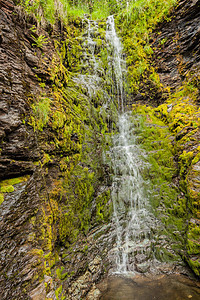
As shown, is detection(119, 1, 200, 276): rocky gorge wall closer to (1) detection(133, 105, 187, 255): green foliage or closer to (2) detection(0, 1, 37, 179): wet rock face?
(1) detection(133, 105, 187, 255): green foliage

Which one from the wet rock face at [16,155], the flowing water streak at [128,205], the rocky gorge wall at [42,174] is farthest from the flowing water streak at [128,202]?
the wet rock face at [16,155]

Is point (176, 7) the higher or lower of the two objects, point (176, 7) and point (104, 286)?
the higher

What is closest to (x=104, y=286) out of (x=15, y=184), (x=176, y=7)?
(x=15, y=184)

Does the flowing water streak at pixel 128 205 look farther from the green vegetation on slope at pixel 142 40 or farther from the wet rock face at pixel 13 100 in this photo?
the wet rock face at pixel 13 100

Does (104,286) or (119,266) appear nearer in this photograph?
(104,286)

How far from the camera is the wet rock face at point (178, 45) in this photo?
232 inches

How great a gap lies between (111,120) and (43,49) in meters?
3.46

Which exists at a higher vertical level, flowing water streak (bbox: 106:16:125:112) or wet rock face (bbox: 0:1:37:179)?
flowing water streak (bbox: 106:16:125:112)

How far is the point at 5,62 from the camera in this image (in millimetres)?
2494

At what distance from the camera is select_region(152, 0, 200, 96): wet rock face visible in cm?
590

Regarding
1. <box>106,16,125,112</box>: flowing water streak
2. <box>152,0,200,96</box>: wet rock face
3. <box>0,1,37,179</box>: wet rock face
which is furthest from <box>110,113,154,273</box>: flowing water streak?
<box>152,0,200,96</box>: wet rock face

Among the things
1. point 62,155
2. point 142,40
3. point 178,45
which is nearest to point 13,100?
point 62,155

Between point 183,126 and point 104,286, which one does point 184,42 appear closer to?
point 183,126

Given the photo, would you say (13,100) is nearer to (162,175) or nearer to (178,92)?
(162,175)
